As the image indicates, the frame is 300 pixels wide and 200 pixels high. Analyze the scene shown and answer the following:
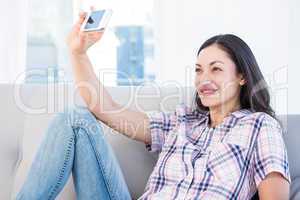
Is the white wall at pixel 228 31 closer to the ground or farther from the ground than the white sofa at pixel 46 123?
farther from the ground

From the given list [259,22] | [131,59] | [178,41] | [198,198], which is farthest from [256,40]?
[198,198]

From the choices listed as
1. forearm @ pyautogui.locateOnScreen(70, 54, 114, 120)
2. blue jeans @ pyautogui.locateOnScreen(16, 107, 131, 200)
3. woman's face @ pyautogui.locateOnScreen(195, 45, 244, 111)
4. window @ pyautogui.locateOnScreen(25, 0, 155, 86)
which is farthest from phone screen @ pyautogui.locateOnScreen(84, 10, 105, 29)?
window @ pyautogui.locateOnScreen(25, 0, 155, 86)

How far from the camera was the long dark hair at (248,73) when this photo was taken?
139cm

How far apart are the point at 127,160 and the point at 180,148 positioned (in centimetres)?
22

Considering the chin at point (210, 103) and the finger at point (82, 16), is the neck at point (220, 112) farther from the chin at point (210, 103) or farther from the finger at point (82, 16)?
the finger at point (82, 16)

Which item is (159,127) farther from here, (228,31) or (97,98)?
(228,31)

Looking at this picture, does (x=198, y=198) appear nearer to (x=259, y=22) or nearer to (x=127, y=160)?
(x=127, y=160)

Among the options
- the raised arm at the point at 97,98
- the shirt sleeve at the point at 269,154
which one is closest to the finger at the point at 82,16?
the raised arm at the point at 97,98

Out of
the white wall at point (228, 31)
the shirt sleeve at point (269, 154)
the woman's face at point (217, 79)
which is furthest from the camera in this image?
the white wall at point (228, 31)

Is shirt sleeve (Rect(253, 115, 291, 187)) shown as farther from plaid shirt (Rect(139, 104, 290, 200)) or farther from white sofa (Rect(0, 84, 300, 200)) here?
white sofa (Rect(0, 84, 300, 200))

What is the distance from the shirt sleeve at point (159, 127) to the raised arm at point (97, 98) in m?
0.02

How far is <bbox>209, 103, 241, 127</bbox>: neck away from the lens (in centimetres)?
143

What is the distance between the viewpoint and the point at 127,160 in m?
1.50

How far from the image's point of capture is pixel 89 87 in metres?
1.43
